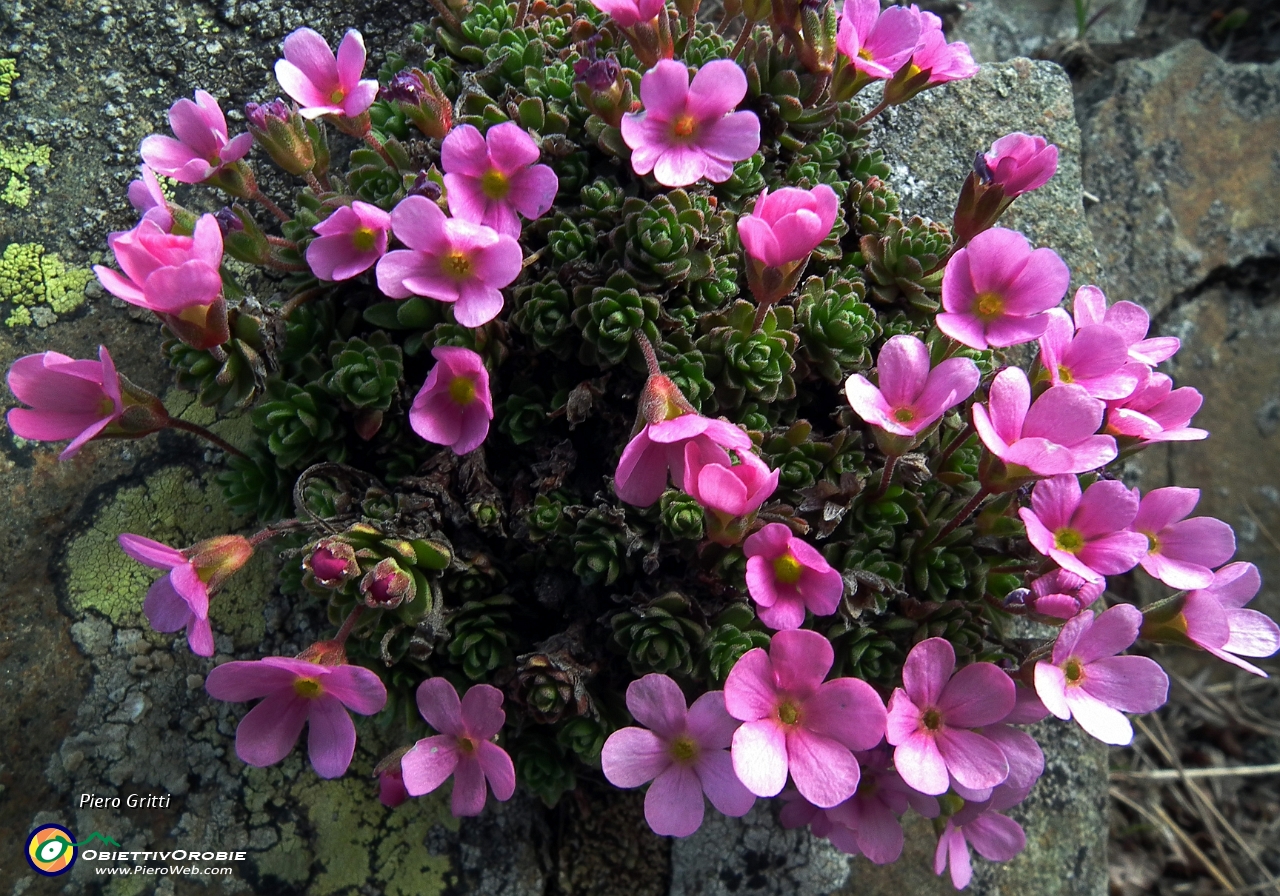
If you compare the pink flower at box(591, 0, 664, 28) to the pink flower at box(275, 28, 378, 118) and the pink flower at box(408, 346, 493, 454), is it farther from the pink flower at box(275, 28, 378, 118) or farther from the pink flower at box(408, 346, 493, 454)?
the pink flower at box(408, 346, 493, 454)

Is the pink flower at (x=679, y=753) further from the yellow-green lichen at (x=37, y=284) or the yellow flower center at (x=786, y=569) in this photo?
the yellow-green lichen at (x=37, y=284)

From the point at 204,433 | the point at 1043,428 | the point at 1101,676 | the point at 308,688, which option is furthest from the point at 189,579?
the point at 1101,676

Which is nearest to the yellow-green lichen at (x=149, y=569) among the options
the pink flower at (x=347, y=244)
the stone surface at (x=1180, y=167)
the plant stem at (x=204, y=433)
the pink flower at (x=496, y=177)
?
the plant stem at (x=204, y=433)

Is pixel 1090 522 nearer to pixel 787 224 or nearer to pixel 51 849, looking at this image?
pixel 787 224

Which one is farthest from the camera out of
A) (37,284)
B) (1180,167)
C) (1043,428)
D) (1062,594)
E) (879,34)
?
(1180,167)

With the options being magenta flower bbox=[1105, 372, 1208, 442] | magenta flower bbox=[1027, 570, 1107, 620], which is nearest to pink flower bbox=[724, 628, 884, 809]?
magenta flower bbox=[1027, 570, 1107, 620]
